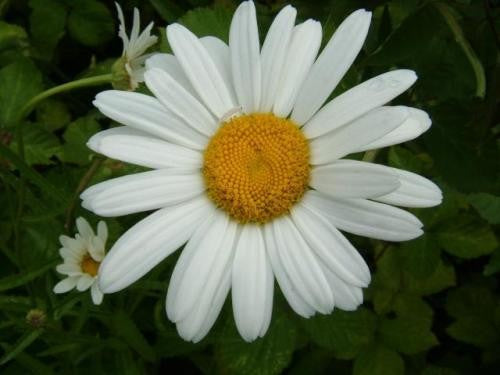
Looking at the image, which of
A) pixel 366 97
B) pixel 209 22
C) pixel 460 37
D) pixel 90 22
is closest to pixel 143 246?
pixel 366 97

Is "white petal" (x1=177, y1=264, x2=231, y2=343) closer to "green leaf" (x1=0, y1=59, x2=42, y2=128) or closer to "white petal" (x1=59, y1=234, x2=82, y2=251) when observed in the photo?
"white petal" (x1=59, y1=234, x2=82, y2=251)

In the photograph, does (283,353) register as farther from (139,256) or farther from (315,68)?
(315,68)

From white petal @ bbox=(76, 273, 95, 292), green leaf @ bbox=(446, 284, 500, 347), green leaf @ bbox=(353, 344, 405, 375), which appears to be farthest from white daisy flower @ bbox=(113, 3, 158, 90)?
green leaf @ bbox=(446, 284, 500, 347)

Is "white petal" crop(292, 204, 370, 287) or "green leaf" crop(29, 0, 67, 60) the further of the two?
"green leaf" crop(29, 0, 67, 60)

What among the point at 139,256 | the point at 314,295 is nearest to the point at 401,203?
the point at 314,295

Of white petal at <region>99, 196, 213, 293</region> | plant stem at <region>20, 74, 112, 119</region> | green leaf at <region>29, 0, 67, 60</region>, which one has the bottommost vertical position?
white petal at <region>99, 196, 213, 293</region>

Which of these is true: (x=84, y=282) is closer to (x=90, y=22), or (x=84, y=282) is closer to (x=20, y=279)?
(x=20, y=279)

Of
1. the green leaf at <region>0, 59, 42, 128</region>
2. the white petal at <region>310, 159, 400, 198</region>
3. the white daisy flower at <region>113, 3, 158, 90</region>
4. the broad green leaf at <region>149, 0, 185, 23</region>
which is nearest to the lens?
the white petal at <region>310, 159, 400, 198</region>
